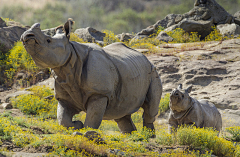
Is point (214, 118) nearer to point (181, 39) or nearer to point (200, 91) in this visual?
point (200, 91)

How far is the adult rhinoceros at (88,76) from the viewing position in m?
3.77

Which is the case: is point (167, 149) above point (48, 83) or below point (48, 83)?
below

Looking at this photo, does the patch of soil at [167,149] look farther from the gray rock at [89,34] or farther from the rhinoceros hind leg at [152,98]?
the gray rock at [89,34]

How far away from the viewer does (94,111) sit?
4.25 m

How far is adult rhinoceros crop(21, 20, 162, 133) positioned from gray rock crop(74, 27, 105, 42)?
13.7 m

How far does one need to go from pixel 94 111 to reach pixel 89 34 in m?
15.4

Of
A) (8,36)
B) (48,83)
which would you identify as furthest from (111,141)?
(8,36)

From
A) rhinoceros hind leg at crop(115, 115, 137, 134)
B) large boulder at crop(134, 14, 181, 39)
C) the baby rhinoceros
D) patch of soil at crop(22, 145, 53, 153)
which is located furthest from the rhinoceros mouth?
large boulder at crop(134, 14, 181, 39)

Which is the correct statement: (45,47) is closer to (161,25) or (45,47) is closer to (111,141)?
(111,141)

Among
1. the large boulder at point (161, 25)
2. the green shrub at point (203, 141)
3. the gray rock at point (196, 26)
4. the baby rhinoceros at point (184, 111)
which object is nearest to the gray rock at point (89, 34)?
the large boulder at point (161, 25)

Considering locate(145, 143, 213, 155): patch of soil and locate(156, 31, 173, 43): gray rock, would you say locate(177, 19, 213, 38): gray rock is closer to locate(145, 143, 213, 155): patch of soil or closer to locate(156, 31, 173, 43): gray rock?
locate(156, 31, 173, 43): gray rock

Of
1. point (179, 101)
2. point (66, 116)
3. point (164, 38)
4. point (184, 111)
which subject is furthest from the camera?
point (164, 38)

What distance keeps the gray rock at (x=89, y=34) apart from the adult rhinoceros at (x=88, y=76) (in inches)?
541

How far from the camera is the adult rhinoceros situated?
12.4 ft
